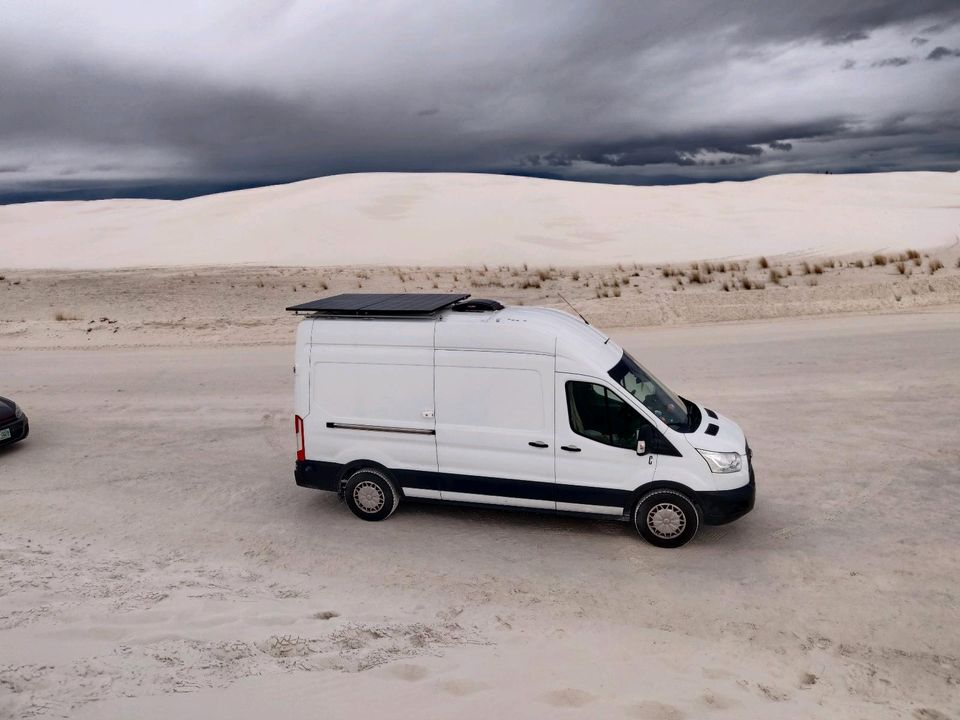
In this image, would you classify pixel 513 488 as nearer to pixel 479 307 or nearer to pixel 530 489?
pixel 530 489

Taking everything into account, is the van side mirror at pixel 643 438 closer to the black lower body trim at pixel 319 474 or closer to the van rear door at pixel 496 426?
the van rear door at pixel 496 426

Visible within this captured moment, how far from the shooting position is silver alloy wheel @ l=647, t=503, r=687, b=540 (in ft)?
24.4

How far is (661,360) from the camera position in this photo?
15.7 meters

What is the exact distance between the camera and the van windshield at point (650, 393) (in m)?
7.71

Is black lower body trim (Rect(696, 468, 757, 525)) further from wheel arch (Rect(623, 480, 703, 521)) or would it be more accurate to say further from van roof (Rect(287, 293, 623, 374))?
van roof (Rect(287, 293, 623, 374))

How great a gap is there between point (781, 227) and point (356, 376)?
39.3 meters

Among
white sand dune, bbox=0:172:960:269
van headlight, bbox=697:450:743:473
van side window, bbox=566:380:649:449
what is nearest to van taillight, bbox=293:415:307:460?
van side window, bbox=566:380:649:449

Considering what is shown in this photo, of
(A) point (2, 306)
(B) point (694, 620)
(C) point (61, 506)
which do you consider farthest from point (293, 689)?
(A) point (2, 306)

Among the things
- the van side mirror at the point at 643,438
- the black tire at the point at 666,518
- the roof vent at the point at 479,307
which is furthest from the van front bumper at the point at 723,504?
the roof vent at the point at 479,307

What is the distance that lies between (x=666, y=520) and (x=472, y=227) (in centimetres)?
3638

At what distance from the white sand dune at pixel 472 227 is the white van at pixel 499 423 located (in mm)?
24875

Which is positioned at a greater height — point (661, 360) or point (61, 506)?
point (661, 360)

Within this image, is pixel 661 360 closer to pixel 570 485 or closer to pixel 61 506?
pixel 570 485

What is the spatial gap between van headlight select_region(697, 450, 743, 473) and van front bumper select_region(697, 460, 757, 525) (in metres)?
0.20
